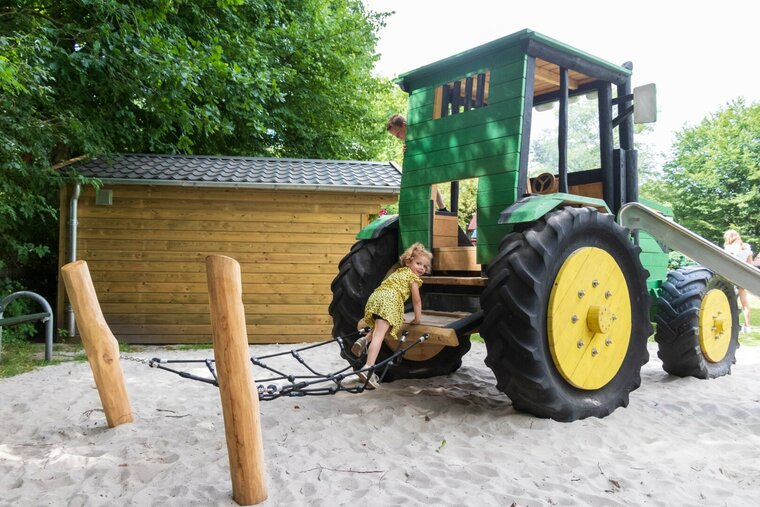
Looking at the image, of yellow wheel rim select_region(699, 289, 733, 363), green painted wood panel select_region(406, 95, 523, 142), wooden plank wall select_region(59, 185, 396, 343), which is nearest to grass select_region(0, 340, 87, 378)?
wooden plank wall select_region(59, 185, 396, 343)

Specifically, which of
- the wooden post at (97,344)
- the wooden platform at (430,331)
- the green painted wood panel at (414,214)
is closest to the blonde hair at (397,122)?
the green painted wood panel at (414,214)

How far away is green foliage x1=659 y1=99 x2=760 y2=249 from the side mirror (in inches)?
743

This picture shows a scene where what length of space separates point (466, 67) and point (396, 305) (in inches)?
68.2

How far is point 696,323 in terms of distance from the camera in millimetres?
4562

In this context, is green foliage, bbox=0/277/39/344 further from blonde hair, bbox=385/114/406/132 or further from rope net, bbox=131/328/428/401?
blonde hair, bbox=385/114/406/132

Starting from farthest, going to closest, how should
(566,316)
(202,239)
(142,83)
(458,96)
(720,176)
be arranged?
(720,176) < (202,239) < (142,83) < (458,96) < (566,316)

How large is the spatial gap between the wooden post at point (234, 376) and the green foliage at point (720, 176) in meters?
21.8

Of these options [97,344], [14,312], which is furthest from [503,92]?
[14,312]

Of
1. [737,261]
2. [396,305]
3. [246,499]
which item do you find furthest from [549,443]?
[737,261]

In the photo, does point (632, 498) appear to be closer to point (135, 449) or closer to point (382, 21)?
point (135, 449)

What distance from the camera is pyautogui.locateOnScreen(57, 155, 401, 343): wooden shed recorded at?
7.76 m

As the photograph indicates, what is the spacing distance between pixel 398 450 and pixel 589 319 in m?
1.42

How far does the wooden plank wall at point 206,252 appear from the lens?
7.78 m

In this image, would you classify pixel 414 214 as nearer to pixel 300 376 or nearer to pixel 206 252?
pixel 300 376
